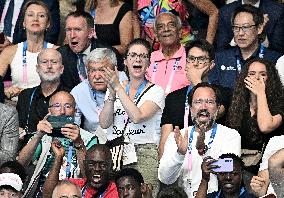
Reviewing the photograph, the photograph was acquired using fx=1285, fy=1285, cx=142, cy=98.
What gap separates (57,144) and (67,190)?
0.72 metres

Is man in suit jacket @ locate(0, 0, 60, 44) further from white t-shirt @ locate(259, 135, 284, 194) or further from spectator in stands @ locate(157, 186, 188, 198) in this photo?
white t-shirt @ locate(259, 135, 284, 194)

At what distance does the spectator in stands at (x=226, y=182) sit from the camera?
39.1 feet

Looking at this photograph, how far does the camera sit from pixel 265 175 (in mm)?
12195

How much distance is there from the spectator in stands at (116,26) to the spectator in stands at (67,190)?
10.3 ft

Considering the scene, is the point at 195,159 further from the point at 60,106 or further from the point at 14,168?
the point at 14,168

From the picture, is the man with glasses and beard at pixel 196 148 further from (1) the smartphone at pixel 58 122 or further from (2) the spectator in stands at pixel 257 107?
(1) the smartphone at pixel 58 122

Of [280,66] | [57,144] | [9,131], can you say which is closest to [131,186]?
[57,144]

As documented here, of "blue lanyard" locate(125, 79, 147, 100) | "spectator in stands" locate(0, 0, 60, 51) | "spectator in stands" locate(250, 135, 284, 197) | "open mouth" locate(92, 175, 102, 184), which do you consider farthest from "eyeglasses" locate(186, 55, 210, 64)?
"spectator in stands" locate(0, 0, 60, 51)

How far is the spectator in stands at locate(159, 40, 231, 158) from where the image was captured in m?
13.1

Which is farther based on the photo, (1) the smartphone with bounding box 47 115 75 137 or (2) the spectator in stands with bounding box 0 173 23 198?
(1) the smartphone with bounding box 47 115 75 137

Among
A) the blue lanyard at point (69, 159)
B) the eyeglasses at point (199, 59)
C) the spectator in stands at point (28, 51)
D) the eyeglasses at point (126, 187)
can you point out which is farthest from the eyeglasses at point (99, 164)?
the spectator in stands at point (28, 51)

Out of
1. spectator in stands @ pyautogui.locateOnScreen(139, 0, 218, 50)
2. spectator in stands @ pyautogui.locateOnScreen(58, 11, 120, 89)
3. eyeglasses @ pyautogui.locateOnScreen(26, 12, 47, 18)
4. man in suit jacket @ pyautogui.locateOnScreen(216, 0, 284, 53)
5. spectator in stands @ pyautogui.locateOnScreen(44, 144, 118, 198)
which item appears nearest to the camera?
spectator in stands @ pyautogui.locateOnScreen(44, 144, 118, 198)

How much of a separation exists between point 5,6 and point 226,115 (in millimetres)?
3845

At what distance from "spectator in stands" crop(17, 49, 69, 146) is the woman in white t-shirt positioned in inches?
29.4
